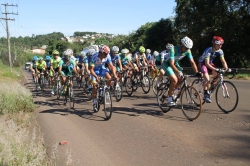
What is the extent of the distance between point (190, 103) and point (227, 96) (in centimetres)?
114

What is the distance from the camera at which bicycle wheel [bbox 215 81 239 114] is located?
7625 millimetres

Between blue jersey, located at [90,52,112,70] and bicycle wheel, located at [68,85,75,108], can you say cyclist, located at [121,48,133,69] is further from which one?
blue jersey, located at [90,52,112,70]

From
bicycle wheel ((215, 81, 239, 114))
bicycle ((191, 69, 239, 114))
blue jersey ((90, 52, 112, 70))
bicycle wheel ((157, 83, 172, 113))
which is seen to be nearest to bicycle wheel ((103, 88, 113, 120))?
blue jersey ((90, 52, 112, 70))

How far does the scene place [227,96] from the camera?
25.1ft

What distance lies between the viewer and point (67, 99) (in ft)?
36.1

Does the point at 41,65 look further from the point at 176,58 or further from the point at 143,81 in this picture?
the point at 176,58

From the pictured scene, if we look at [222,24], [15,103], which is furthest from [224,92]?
[222,24]

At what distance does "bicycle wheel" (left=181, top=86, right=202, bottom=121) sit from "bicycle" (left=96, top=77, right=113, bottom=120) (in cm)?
206

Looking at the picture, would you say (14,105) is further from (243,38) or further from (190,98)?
(243,38)

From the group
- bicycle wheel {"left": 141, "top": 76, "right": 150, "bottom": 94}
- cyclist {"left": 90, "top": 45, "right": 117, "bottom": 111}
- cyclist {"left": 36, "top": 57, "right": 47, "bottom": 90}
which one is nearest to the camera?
cyclist {"left": 90, "top": 45, "right": 117, "bottom": 111}

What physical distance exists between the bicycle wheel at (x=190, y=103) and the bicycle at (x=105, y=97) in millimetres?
2063

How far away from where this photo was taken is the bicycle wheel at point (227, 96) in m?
7.62

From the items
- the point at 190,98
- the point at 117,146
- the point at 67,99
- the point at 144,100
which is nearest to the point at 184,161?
the point at 117,146

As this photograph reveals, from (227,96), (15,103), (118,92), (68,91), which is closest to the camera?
(227,96)
